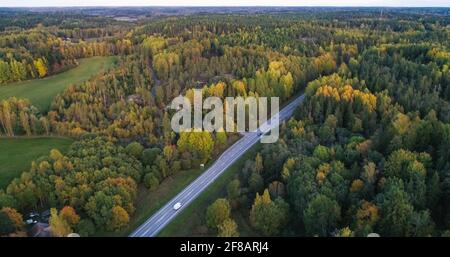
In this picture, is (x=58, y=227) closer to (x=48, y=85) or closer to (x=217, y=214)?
(x=217, y=214)

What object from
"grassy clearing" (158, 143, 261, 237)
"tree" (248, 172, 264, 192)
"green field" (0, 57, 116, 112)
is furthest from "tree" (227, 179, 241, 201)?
"green field" (0, 57, 116, 112)

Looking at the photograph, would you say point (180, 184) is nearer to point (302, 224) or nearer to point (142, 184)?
point (142, 184)

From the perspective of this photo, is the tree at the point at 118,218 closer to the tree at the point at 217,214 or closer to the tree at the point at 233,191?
the tree at the point at 217,214

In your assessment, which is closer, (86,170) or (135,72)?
(86,170)

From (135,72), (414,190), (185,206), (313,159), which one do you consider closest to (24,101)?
(135,72)

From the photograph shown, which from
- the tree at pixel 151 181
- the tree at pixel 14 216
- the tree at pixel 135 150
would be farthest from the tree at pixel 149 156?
the tree at pixel 14 216

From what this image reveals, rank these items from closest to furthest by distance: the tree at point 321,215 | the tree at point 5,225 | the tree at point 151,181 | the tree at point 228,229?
the tree at point 228,229, the tree at point 321,215, the tree at point 5,225, the tree at point 151,181
